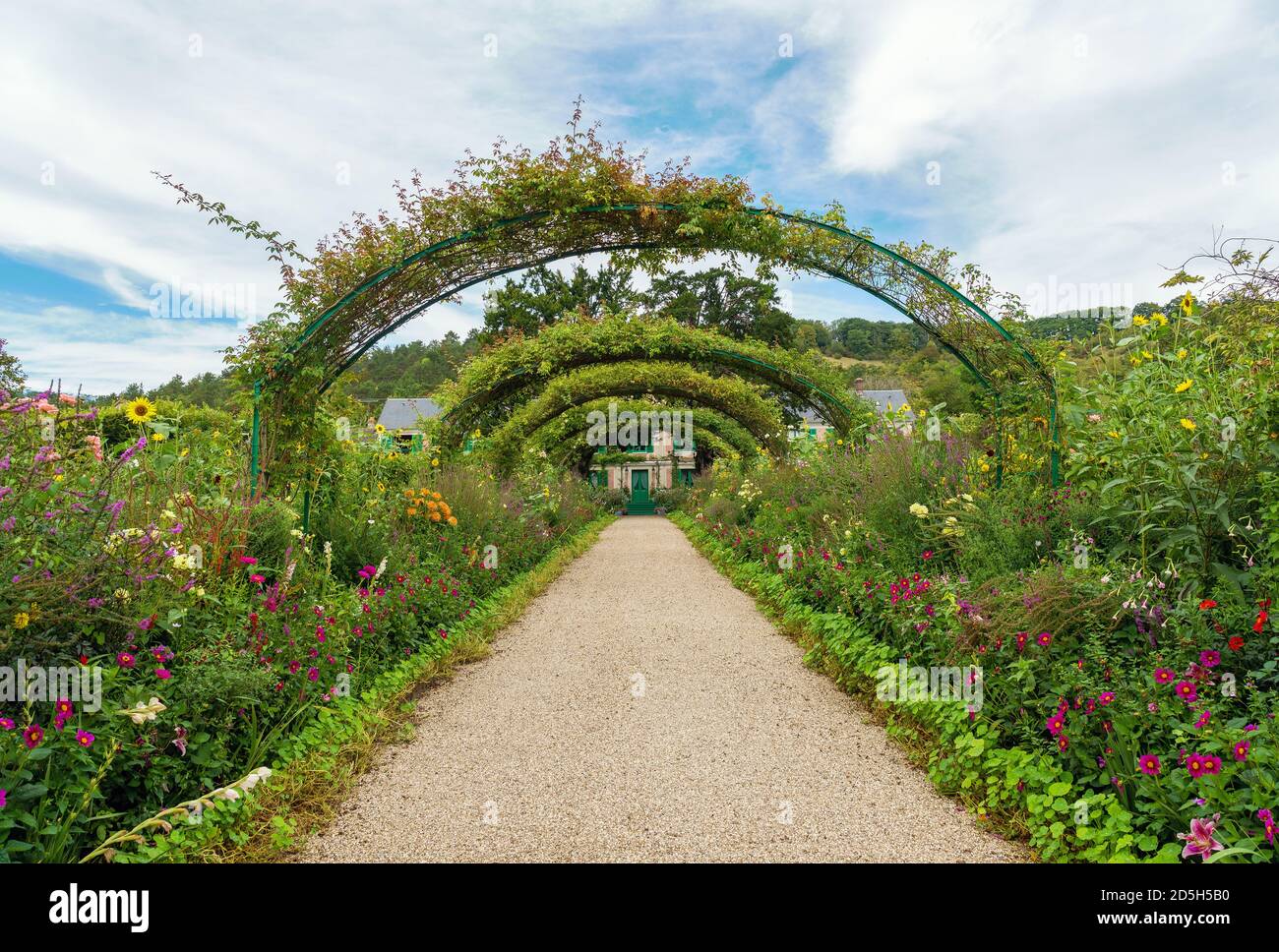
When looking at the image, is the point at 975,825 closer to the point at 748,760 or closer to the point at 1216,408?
the point at 748,760

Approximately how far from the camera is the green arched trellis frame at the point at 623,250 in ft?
17.4

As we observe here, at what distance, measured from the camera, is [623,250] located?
636 cm

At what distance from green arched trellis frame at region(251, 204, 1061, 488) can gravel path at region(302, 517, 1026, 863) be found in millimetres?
2575

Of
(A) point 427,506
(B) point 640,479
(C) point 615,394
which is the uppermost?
(C) point 615,394

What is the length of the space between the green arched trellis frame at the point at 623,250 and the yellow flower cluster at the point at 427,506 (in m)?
1.23

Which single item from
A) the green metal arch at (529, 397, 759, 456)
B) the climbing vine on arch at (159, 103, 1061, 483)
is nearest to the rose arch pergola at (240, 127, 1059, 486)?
the climbing vine on arch at (159, 103, 1061, 483)

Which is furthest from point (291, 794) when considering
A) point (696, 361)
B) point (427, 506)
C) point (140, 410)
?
point (696, 361)

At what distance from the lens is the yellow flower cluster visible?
20.4ft

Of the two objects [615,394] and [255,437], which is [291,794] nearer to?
[255,437]

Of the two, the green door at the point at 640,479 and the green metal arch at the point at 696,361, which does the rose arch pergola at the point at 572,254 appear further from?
the green door at the point at 640,479

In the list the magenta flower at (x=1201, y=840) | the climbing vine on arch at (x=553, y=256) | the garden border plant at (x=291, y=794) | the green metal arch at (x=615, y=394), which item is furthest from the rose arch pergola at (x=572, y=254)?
the green metal arch at (x=615, y=394)

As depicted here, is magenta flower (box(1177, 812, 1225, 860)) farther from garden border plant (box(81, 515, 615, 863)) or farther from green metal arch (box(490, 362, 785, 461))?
green metal arch (box(490, 362, 785, 461))

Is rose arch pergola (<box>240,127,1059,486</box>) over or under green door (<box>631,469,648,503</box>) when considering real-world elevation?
over

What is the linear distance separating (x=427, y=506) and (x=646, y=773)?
3.87 meters
